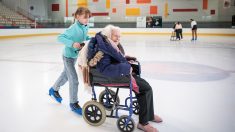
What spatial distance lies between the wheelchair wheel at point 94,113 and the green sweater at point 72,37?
1.80 feet

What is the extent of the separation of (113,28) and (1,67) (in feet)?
12.7

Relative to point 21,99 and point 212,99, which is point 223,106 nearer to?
point 212,99

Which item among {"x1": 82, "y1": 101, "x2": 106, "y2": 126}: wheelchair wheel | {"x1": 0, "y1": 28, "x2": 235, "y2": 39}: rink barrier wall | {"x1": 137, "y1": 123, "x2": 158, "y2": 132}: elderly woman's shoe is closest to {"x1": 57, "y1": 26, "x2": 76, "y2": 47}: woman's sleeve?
{"x1": 82, "y1": 101, "x2": 106, "y2": 126}: wheelchair wheel

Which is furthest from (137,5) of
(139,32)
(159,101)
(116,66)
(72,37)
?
(116,66)

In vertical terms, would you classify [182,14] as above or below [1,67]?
above

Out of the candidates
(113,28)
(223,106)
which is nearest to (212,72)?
(223,106)

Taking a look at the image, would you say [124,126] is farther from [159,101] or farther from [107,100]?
[159,101]

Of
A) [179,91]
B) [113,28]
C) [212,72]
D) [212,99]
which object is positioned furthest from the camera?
[212,72]

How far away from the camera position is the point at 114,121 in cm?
252

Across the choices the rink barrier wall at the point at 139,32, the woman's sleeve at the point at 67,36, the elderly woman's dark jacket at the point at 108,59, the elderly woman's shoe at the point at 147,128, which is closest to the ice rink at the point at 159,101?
the elderly woman's shoe at the point at 147,128

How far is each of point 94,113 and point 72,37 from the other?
0.75 m

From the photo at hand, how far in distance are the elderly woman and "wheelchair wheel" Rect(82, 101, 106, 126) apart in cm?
33

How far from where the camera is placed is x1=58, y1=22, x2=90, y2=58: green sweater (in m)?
2.49

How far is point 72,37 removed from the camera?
253 cm
